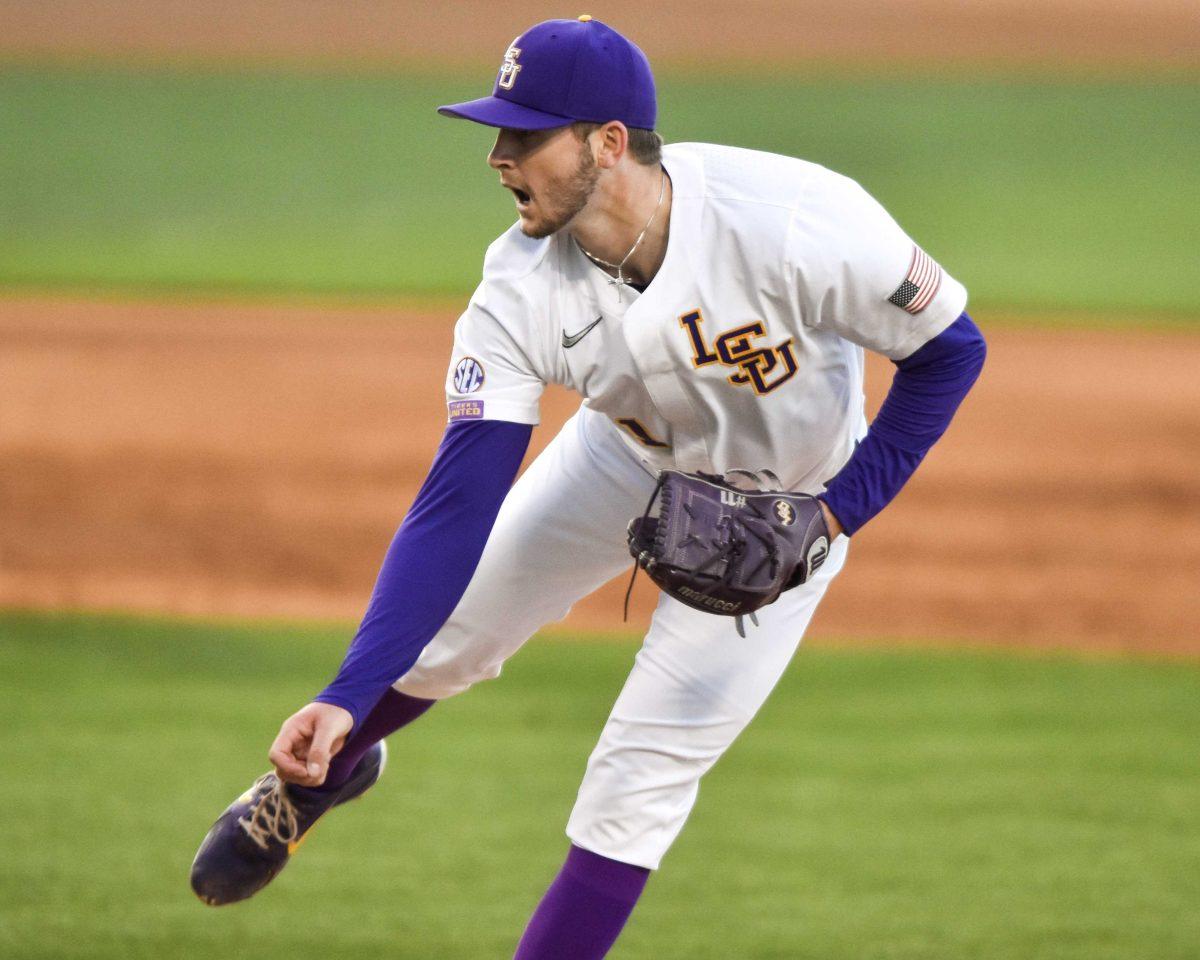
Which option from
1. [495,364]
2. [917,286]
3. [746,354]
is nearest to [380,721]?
[495,364]

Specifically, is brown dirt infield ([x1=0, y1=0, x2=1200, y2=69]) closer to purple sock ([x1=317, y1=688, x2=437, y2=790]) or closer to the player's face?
purple sock ([x1=317, y1=688, x2=437, y2=790])

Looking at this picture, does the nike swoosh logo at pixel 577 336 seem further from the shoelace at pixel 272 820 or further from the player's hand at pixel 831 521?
the shoelace at pixel 272 820

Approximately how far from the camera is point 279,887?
4750 mm

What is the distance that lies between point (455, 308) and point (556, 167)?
9.58 m

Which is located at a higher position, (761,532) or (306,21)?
(761,532)

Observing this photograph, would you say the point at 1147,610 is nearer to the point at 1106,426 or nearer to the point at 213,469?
the point at 1106,426

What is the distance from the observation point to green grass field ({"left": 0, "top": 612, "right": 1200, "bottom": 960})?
4395mm

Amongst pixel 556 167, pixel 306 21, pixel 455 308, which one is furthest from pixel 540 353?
pixel 306 21

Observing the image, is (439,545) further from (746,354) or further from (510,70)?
(510,70)

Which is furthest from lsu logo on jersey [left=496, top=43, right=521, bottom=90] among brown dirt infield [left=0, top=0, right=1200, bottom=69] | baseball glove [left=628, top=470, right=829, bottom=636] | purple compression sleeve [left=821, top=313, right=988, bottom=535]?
brown dirt infield [left=0, top=0, right=1200, bottom=69]

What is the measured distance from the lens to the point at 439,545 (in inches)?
130

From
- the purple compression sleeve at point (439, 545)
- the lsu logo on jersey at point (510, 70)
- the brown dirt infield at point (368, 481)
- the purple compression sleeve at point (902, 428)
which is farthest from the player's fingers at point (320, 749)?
the brown dirt infield at point (368, 481)

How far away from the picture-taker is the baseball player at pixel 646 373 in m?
3.23

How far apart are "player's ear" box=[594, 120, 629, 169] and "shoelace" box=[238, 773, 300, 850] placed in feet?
5.16
